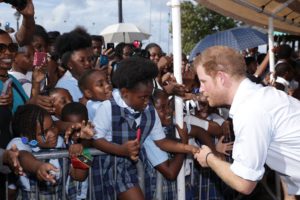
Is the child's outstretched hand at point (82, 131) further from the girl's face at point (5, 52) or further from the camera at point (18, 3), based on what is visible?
the camera at point (18, 3)

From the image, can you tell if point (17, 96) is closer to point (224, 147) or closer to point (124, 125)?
point (124, 125)

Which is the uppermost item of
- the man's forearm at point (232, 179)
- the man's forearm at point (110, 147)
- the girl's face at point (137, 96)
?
the girl's face at point (137, 96)

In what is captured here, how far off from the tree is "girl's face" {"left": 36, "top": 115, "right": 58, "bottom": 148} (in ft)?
118

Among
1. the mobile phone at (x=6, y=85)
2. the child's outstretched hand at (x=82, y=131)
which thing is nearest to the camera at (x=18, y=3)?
the mobile phone at (x=6, y=85)

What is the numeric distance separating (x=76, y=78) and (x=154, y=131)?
1.29m

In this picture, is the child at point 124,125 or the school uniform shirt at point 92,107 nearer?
the child at point 124,125

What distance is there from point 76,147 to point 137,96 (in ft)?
1.97

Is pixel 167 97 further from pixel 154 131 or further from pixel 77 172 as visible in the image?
pixel 77 172

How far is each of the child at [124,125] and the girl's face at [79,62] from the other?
1.21 meters

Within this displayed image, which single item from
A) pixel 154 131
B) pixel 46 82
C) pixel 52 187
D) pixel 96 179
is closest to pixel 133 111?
pixel 154 131

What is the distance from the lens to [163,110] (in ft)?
13.1

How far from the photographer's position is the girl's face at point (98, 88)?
415 cm

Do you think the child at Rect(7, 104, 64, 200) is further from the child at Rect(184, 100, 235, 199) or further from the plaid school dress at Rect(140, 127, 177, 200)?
the child at Rect(184, 100, 235, 199)

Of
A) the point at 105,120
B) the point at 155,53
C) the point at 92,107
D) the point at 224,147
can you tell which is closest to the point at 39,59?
the point at 92,107
